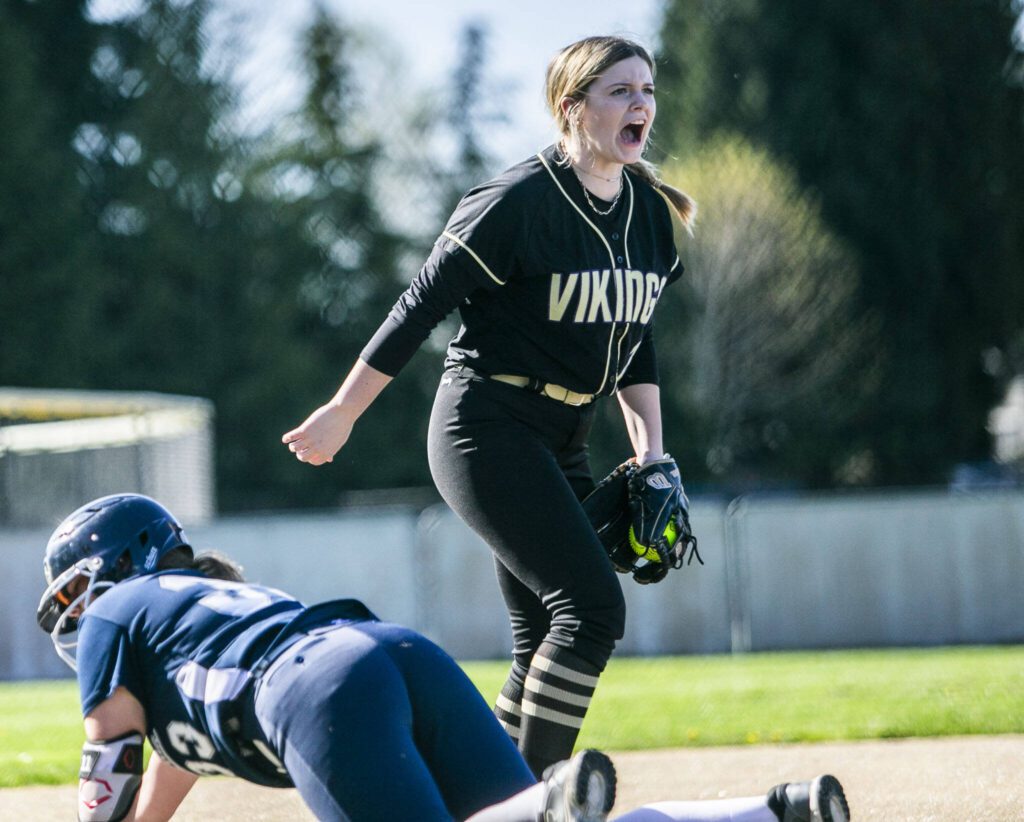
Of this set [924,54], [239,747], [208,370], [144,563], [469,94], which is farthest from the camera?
[469,94]

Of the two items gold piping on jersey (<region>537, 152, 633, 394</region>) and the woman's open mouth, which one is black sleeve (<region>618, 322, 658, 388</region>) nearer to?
gold piping on jersey (<region>537, 152, 633, 394</region>)

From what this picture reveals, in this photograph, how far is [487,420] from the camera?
4.02 m

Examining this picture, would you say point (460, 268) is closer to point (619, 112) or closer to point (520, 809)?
point (619, 112)

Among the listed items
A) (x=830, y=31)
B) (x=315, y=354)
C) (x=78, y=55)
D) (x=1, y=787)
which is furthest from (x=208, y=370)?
(x=1, y=787)

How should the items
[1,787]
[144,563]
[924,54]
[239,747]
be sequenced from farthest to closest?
[924,54] → [1,787] → [144,563] → [239,747]

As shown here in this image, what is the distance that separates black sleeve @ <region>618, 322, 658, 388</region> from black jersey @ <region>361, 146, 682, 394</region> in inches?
12.8

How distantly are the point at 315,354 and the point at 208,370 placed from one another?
3.24 m

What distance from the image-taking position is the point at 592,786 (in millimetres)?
2889

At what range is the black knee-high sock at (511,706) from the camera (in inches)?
160

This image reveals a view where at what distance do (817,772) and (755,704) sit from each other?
3.51 metres

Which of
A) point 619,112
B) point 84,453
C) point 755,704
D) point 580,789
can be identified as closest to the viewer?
point 580,789

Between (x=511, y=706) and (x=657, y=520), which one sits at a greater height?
(x=657, y=520)

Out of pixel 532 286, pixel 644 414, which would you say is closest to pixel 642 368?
pixel 644 414

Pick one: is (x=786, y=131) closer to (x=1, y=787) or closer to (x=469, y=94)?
(x=469, y=94)
